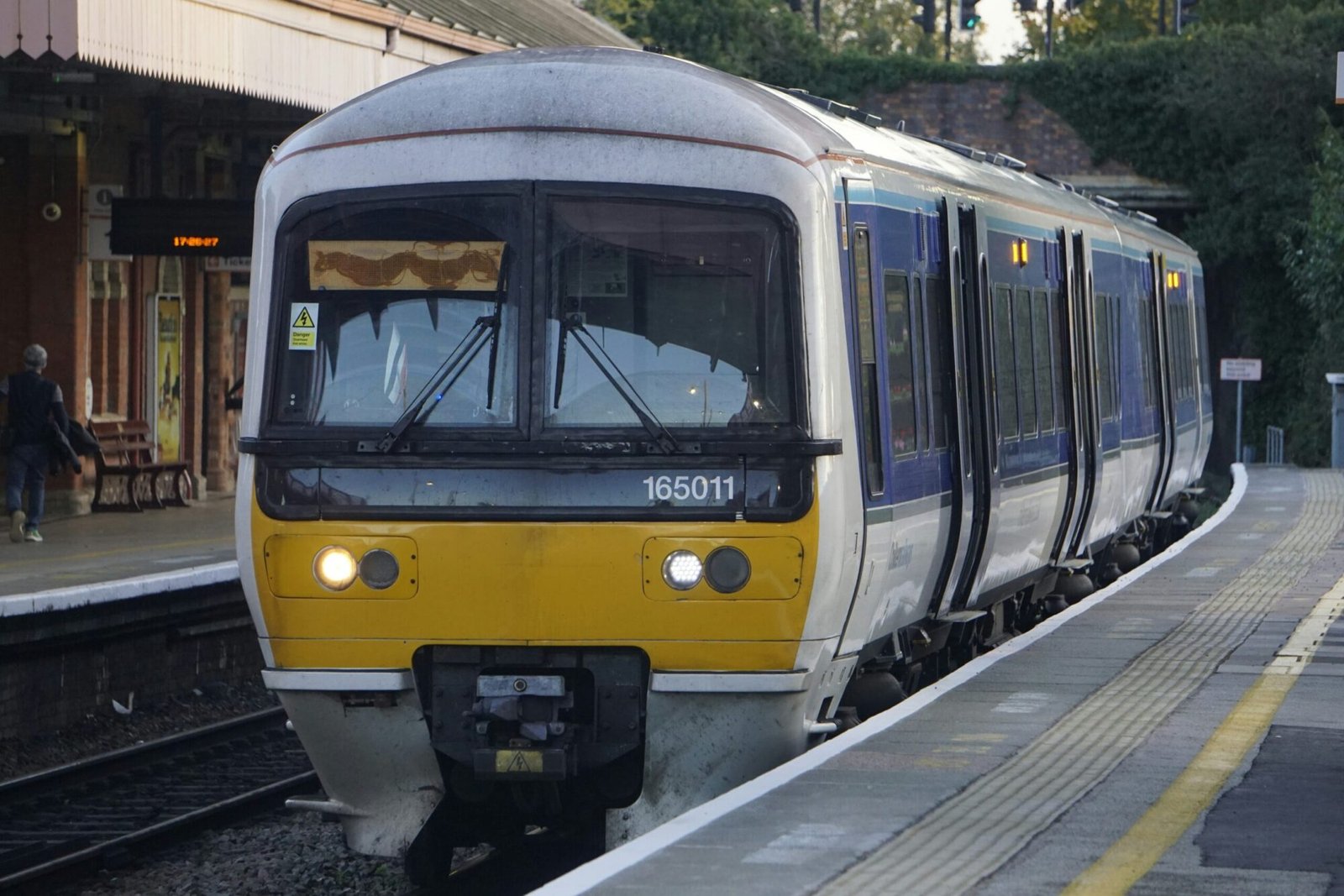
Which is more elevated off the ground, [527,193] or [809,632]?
[527,193]

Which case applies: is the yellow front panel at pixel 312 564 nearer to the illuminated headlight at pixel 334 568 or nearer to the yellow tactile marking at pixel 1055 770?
the illuminated headlight at pixel 334 568

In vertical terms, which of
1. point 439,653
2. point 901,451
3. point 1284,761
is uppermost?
point 901,451

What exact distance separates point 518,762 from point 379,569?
81 centimetres

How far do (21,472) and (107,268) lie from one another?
14.2ft

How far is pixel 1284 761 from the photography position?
8.25 metres

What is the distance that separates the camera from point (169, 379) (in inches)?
939

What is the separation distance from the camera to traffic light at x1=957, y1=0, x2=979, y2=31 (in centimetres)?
→ 2883

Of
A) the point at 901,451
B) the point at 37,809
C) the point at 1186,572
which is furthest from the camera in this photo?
the point at 1186,572

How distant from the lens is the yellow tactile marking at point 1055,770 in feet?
20.9

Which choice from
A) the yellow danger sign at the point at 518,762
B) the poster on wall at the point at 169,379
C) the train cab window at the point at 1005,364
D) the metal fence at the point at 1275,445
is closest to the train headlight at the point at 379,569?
the yellow danger sign at the point at 518,762

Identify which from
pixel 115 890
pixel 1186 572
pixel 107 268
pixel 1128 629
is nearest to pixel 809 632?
pixel 115 890

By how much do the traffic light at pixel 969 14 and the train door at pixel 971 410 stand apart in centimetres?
1831

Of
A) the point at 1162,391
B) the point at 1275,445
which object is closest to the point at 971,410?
the point at 1162,391

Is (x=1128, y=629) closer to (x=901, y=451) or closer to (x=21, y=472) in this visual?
(x=901, y=451)
